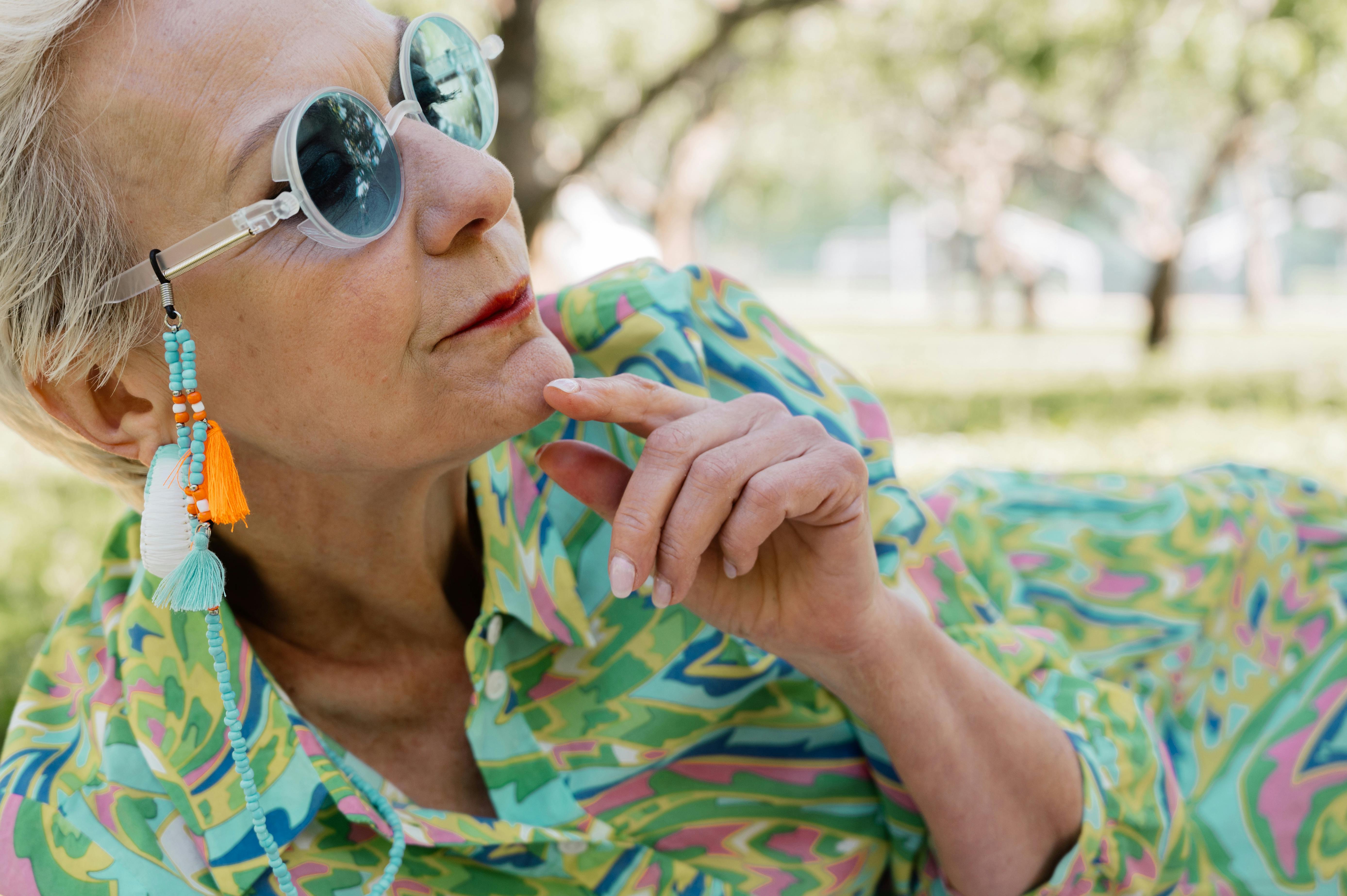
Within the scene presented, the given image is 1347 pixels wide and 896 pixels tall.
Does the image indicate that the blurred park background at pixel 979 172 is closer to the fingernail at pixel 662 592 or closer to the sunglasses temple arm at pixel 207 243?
the sunglasses temple arm at pixel 207 243

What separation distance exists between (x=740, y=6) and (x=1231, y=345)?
11.4 meters

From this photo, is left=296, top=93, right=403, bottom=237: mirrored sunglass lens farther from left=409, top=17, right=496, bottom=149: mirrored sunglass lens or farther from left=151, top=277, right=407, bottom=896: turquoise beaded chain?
left=151, top=277, right=407, bottom=896: turquoise beaded chain

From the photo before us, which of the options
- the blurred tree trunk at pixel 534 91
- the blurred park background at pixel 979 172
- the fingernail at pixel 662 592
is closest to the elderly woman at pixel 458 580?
the fingernail at pixel 662 592

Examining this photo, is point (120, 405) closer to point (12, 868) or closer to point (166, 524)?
point (166, 524)

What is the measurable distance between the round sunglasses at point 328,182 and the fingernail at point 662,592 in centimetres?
66

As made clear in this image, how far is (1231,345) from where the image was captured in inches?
729

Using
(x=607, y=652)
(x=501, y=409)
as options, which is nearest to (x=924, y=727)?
(x=607, y=652)

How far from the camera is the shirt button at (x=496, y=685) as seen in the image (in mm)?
2080

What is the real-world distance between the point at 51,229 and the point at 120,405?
32 cm

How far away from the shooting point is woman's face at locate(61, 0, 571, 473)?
173 centimetres

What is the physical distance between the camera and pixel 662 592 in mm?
1719

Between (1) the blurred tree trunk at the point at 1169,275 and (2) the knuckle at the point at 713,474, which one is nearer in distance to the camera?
(2) the knuckle at the point at 713,474

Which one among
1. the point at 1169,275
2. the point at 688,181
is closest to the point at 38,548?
the point at 688,181

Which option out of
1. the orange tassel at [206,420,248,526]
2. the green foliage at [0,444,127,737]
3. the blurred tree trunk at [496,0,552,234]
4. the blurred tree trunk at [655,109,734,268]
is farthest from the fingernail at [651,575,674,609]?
the blurred tree trunk at [655,109,734,268]
